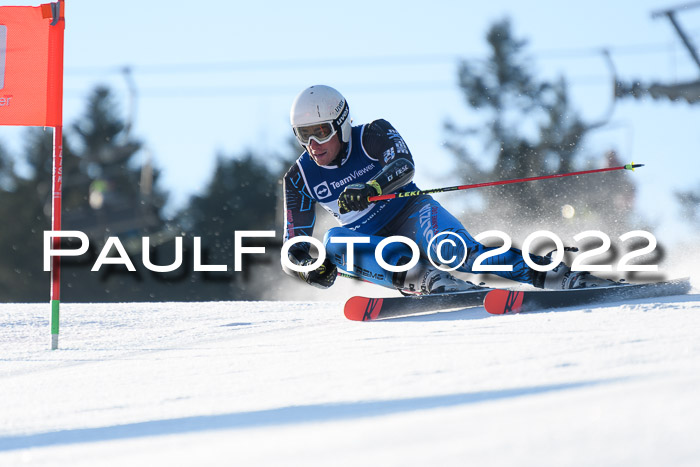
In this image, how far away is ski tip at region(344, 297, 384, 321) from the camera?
14.6ft

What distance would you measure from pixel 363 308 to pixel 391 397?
2342 mm

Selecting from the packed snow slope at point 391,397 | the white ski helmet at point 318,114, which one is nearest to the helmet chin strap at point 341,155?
the white ski helmet at point 318,114

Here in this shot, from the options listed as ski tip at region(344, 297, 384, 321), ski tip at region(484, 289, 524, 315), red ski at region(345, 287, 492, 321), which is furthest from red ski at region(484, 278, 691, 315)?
ski tip at region(344, 297, 384, 321)

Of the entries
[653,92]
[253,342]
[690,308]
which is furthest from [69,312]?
[653,92]

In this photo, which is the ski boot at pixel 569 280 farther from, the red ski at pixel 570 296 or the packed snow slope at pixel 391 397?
the packed snow slope at pixel 391 397

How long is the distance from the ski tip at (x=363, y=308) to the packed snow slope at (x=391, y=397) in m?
0.32

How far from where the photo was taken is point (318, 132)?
4930 millimetres

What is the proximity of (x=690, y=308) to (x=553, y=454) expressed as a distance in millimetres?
2255

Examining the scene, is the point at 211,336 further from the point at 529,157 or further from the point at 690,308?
the point at 529,157

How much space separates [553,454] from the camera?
1434mm

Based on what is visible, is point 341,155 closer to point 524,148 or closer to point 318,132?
point 318,132

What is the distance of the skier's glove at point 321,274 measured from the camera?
195 inches

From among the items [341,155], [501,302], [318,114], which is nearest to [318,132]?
[318,114]

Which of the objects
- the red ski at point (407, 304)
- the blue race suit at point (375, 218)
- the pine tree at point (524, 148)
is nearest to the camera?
the red ski at point (407, 304)
